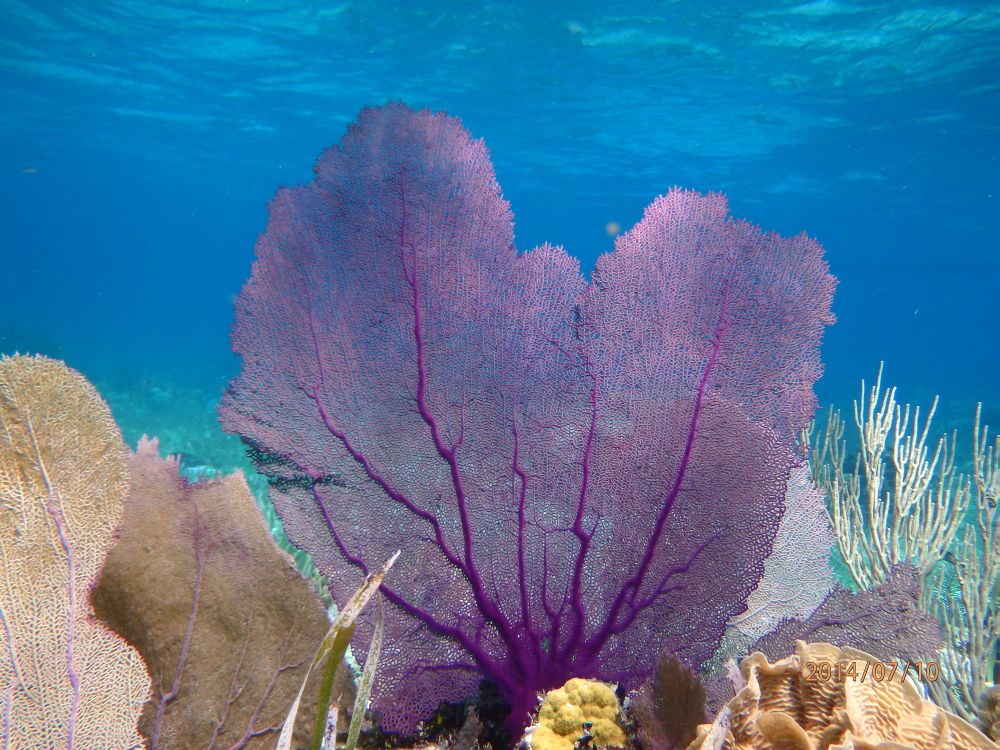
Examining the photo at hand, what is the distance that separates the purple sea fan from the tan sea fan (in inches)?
31.5

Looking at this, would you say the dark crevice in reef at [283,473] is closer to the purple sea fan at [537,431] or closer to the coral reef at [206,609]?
the purple sea fan at [537,431]

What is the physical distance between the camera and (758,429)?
2.55 m

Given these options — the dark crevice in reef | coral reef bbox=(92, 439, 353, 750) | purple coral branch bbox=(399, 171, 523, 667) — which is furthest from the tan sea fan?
purple coral branch bbox=(399, 171, 523, 667)

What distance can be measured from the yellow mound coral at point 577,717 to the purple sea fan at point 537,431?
1.22ft

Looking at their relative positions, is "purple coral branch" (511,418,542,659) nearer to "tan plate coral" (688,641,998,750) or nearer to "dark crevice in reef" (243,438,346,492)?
"dark crevice in reef" (243,438,346,492)

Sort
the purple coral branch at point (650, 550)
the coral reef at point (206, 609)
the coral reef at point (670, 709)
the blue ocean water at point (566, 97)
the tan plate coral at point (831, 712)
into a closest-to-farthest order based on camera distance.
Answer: the tan plate coral at point (831, 712), the coral reef at point (670, 709), the coral reef at point (206, 609), the purple coral branch at point (650, 550), the blue ocean water at point (566, 97)

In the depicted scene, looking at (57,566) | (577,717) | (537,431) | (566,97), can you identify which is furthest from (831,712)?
(566,97)

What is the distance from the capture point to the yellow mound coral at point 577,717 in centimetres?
217

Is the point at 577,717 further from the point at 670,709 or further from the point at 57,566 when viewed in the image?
the point at 57,566

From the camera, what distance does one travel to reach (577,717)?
2.22m

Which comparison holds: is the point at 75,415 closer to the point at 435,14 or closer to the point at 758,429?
the point at 758,429

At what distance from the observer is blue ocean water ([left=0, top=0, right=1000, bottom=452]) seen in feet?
57.7

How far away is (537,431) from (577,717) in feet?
3.77

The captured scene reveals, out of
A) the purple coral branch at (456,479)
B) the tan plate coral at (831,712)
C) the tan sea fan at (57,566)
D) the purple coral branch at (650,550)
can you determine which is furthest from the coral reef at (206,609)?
the tan plate coral at (831,712)
